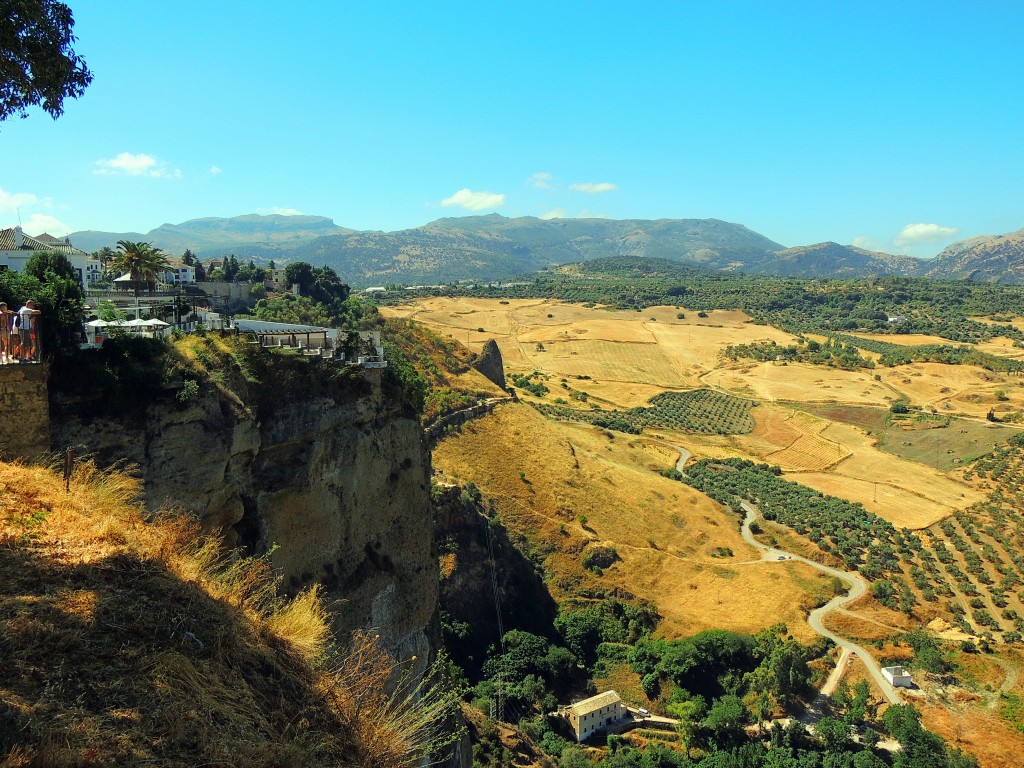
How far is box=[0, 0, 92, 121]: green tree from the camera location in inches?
432

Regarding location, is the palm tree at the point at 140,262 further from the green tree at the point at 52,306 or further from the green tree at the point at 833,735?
the green tree at the point at 833,735

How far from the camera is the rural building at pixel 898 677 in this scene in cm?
3741

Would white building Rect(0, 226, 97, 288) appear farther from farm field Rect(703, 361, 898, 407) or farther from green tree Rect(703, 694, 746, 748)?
farm field Rect(703, 361, 898, 407)

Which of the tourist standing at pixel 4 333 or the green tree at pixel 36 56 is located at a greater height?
the green tree at pixel 36 56

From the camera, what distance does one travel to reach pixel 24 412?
1230 centimetres

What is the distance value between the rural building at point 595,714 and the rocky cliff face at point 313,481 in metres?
15.2

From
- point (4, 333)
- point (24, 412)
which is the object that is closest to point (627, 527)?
point (24, 412)

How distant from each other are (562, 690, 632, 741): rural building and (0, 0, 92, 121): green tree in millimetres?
32448

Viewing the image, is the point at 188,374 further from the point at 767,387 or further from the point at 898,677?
the point at 767,387

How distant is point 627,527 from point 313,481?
3550 cm

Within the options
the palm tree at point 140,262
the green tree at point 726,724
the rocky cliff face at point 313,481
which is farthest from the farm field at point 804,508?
the palm tree at point 140,262

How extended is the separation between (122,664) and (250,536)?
9.77 meters

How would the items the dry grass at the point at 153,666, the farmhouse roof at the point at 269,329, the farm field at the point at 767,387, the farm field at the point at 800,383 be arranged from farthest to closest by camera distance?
the farm field at the point at 800,383, the farm field at the point at 767,387, the farmhouse roof at the point at 269,329, the dry grass at the point at 153,666

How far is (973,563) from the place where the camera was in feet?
174
